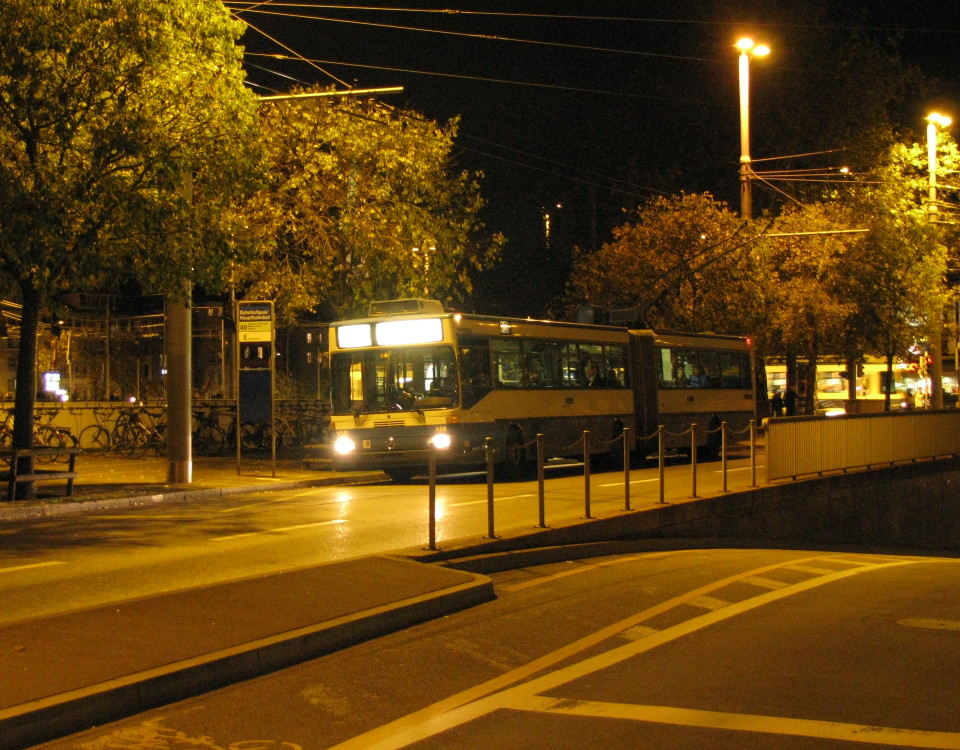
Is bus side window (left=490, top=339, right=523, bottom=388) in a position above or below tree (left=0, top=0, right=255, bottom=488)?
below

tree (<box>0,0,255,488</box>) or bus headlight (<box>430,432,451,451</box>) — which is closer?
tree (<box>0,0,255,488</box>)

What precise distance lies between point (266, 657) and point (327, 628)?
0.66 m

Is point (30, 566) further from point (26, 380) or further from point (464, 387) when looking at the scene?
point (464, 387)

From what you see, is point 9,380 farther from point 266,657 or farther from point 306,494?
point 266,657

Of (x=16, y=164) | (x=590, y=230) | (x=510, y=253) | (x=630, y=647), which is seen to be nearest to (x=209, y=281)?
(x=16, y=164)

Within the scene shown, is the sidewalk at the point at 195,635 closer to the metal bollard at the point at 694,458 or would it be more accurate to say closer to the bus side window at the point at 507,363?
the metal bollard at the point at 694,458

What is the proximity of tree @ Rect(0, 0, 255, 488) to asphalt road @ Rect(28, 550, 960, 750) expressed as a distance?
9.21m

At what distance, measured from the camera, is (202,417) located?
29.1 metres

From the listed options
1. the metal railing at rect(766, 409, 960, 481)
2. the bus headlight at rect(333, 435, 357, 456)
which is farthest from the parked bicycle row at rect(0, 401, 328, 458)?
the metal railing at rect(766, 409, 960, 481)

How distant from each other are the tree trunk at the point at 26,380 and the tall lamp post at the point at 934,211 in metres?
27.0

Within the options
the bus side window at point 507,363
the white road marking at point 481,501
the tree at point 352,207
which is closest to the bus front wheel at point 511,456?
the bus side window at point 507,363

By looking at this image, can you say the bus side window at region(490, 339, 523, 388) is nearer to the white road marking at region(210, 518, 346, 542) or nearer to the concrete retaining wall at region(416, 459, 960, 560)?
the concrete retaining wall at region(416, 459, 960, 560)

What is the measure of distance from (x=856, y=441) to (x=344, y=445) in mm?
10403

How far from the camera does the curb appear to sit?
5754 mm
